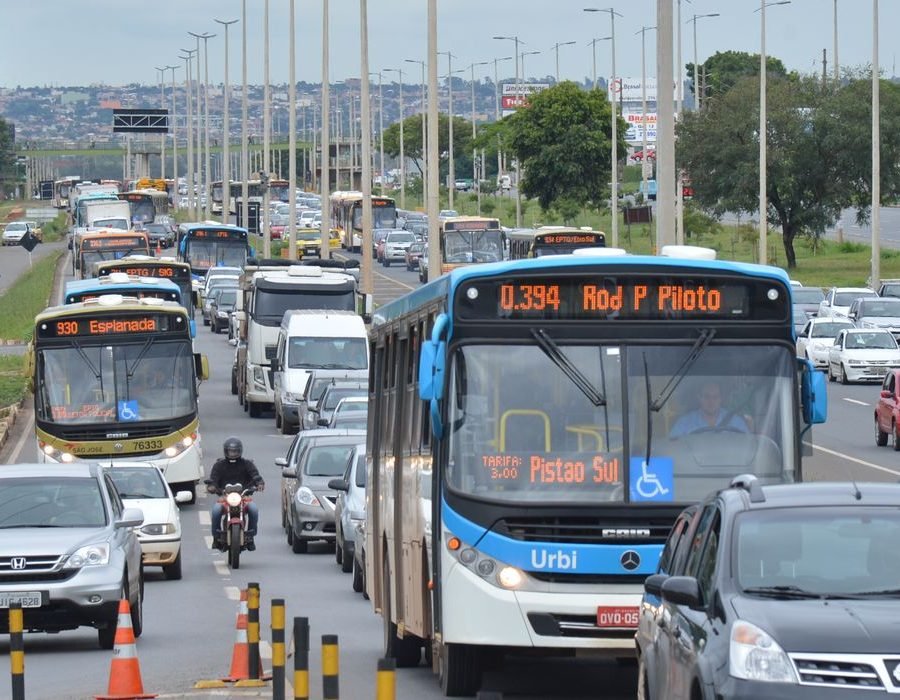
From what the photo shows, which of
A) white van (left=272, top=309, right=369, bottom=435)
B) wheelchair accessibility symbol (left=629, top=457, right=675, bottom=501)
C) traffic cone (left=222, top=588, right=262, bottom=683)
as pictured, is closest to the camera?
wheelchair accessibility symbol (left=629, top=457, right=675, bottom=501)

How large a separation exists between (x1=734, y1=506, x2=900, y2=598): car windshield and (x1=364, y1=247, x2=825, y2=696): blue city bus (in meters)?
3.07

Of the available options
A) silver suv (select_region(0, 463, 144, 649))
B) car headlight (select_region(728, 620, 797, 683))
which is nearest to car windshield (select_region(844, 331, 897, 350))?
silver suv (select_region(0, 463, 144, 649))

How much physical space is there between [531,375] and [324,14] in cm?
6144

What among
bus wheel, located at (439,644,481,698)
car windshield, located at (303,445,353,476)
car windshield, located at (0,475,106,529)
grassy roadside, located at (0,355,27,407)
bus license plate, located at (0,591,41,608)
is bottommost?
grassy roadside, located at (0,355,27,407)

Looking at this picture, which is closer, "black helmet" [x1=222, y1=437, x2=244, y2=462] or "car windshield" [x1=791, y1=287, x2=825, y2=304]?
"black helmet" [x1=222, y1=437, x2=244, y2=462]

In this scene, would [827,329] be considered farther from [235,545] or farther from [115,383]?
[235,545]

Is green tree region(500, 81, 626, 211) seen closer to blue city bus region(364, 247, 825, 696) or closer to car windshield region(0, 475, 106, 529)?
car windshield region(0, 475, 106, 529)

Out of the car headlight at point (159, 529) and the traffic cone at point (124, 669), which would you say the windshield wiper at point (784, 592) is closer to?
the traffic cone at point (124, 669)

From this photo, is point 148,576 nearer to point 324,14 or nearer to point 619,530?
point 619,530

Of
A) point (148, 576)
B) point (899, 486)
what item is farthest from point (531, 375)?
point (148, 576)

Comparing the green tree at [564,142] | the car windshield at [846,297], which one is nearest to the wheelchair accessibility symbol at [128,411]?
the car windshield at [846,297]

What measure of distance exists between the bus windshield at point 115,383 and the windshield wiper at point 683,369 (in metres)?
19.9

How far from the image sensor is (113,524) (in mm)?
17703

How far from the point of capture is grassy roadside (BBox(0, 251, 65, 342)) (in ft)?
234
